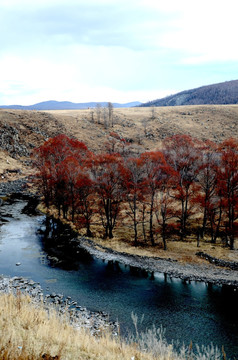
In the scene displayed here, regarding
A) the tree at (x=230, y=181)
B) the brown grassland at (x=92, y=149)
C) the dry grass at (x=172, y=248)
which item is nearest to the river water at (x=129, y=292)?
the dry grass at (x=172, y=248)

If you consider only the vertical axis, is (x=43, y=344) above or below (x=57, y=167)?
below

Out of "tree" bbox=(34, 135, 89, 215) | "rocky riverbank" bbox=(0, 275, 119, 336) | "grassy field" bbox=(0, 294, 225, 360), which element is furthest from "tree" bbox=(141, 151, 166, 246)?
"grassy field" bbox=(0, 294, 225, 360)

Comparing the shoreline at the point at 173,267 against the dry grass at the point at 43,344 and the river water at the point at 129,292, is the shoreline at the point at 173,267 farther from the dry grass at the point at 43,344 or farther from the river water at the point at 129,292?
the dry grass at the point at 43,344

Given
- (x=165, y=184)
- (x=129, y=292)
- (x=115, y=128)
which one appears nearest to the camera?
(x=129, y=292)

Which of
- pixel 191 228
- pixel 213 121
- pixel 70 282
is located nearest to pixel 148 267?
pixel 70 282

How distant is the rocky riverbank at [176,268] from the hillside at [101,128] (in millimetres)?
47852

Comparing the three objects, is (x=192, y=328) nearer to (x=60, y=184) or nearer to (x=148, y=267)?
(x=148, y=267)

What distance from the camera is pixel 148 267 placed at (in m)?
27.7

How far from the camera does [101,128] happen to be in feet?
362

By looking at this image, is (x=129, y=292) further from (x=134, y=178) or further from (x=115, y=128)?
(x=115, y=128)

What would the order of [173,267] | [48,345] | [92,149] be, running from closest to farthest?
1. [48,345]
2. [173,267]
3. [92,149]

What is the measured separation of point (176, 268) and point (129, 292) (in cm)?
698

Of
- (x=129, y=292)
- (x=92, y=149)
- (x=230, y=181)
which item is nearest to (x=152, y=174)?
(x=230, y=181)

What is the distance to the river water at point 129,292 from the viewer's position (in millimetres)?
17906
